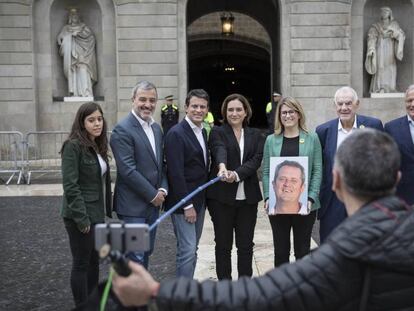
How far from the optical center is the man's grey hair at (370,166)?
5.99 ft

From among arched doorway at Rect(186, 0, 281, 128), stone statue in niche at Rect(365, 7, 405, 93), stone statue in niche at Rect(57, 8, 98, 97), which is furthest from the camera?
arched doorway at Rect(186, 0, 281, 128)

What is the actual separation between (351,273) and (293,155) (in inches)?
127

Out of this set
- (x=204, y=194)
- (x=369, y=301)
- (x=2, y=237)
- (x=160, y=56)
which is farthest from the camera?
(x=160, y=56)

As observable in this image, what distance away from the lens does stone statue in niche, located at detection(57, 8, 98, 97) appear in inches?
659

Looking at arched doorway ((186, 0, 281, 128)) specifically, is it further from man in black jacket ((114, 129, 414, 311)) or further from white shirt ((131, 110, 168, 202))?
man in black jacket ((114, 129, 414, 311))

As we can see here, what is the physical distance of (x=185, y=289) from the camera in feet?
5.89

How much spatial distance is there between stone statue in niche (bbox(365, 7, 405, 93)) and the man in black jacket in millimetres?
16243

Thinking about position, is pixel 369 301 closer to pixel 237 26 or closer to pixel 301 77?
pixel 301 77

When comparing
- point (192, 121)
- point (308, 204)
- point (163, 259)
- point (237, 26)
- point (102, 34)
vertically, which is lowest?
point (163, 259)

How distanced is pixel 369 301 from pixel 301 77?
1565cm

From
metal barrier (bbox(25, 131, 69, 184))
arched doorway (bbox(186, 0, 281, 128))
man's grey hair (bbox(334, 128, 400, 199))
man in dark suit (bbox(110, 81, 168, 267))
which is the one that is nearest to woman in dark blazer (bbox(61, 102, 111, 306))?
man in dark suit (bbox(110, 81, 168, 267))

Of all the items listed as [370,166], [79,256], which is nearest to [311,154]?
[79,256]

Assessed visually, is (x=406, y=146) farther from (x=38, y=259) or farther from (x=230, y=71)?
(x=230, y=71)

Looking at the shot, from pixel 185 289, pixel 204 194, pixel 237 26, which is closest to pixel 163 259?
pixel 204 194
